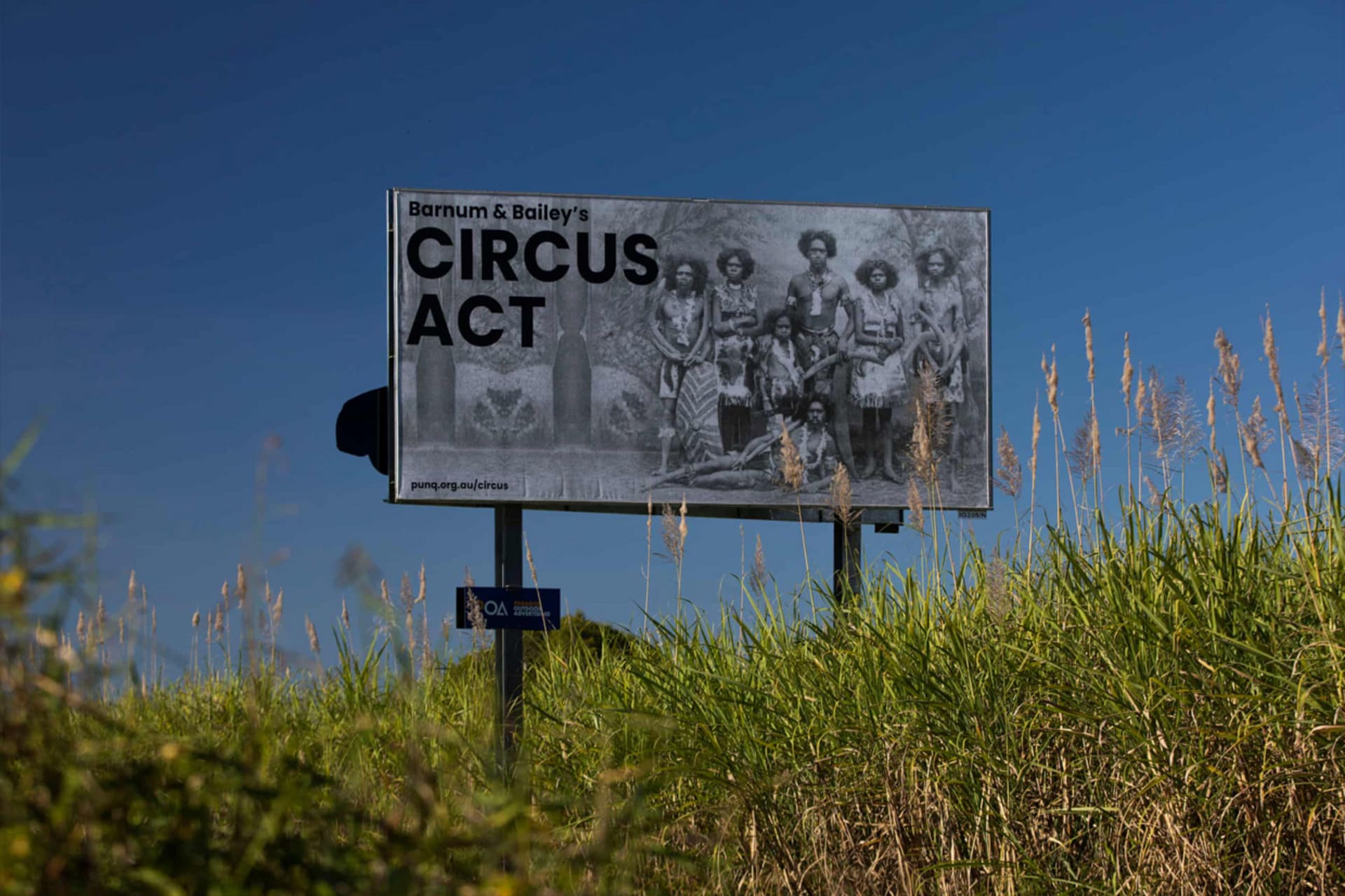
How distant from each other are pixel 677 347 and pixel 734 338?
43cm

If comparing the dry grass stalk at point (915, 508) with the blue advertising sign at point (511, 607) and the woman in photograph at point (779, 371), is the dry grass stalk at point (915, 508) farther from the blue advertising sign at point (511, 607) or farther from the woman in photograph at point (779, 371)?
the woman in photograph at point (779, 371)

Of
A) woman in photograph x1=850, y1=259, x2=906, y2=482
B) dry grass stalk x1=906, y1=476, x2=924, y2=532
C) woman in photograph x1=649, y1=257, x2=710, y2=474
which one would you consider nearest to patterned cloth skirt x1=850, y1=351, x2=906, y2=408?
woman in photograph x1=850, y1=259, x2=906, y2=482

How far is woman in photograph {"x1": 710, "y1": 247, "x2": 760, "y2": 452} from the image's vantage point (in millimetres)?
8266

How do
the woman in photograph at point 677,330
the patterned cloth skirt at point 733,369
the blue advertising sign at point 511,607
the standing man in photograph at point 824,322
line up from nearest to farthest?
1. the blue advertising sign at point 511,607
2. the woman in photograph at point 677,330
3. the patterned cloth skirt at point 733,369
4. the standing man in photograph at point 824,322

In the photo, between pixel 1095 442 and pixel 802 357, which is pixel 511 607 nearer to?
pixel 802 357

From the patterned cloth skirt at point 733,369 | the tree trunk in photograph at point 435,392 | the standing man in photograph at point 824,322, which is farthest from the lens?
the standing man in photograph at point 824,322

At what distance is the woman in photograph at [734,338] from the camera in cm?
827

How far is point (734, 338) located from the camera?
8375mm

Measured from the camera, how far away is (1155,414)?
4.29 meters

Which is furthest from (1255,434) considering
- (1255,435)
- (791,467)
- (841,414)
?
(841,414)

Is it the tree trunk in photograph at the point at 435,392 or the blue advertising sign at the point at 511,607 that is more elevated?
the tree trunk in photograph at the point at 435,392

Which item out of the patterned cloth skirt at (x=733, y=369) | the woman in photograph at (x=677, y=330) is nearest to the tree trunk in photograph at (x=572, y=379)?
the woman in photograph at (x=677, y=330)

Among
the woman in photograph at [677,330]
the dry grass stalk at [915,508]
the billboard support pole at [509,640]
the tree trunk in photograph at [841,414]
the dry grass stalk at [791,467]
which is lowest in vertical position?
the billboard support pole at [509,640]

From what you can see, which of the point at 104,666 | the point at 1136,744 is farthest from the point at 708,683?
the point at 104,666
